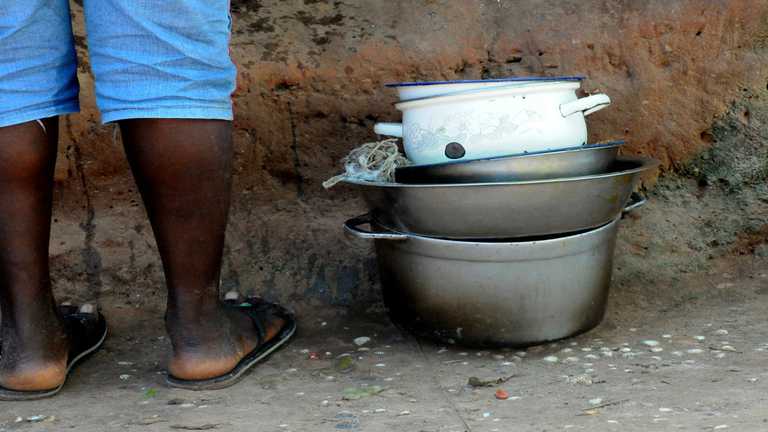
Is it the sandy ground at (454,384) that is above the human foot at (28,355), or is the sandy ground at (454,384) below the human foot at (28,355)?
below

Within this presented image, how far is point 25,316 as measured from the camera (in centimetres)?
176

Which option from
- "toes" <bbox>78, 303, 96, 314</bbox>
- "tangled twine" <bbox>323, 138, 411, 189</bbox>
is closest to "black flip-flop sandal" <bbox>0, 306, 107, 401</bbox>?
"toes" <bbox>78, 303, 96, 314</bbox>

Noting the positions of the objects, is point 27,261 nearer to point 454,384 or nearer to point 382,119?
point 454,384

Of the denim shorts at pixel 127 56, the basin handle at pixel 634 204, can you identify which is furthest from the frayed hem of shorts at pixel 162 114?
the basin handle at pixel 634 204

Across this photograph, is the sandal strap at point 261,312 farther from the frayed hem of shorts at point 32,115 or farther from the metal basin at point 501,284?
the frayed hem of shorts at point 32,115

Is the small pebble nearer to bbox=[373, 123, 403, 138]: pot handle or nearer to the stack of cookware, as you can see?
the stack of cookware

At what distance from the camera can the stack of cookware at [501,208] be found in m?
1.87

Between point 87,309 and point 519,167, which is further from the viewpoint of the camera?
point 87,309

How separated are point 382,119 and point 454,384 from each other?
0.88 m

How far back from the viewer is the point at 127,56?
1.57 m

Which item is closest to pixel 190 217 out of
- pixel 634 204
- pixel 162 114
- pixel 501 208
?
pixel 162 114

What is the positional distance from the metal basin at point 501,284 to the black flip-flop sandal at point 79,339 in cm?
65

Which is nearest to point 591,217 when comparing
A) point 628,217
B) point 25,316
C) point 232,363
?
point 628,217

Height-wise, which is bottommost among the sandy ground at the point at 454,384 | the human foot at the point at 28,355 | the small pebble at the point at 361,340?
the small pebble at the point at 361,340
